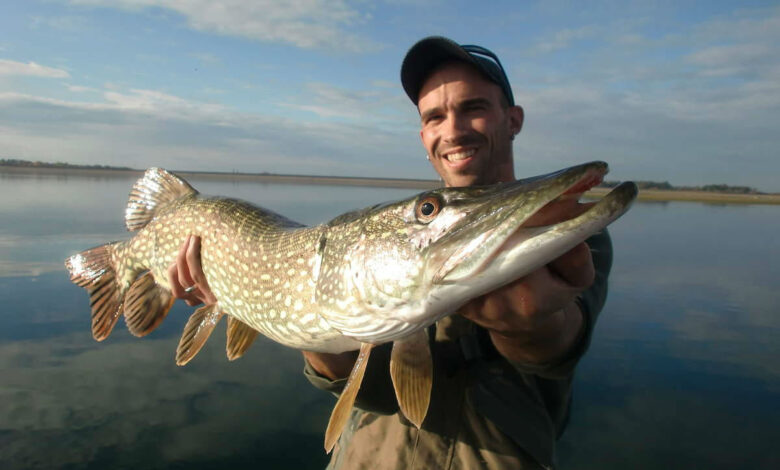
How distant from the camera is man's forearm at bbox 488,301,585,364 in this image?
1258mm

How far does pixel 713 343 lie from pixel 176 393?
5248mm

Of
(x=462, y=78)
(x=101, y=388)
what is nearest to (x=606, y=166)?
(x=462, y=78)

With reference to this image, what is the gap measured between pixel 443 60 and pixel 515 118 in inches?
19.9

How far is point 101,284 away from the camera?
2.56 m

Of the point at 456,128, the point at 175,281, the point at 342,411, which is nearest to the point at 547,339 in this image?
the point at 342,411

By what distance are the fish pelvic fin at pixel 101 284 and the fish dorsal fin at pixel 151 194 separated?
222mm

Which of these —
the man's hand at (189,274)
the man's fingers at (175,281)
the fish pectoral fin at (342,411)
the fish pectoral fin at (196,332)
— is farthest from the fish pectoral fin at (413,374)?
the man's fingers at (175,281)

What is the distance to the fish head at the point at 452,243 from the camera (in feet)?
3.11

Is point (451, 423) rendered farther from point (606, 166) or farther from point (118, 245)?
point (118, 245)

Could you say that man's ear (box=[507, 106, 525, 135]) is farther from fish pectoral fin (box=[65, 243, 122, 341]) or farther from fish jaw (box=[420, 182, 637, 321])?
fish pectoral fin (box=[65, 243, 122, 341])

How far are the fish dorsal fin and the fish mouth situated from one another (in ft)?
6.12

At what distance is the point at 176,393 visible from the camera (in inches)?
139

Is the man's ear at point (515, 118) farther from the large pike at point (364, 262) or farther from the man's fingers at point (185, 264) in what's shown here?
the man's fingers at point (185, 264)

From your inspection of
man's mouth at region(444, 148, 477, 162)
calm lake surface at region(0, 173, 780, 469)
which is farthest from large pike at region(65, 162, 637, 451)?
calm lake surface at region(0, 173, 780, 469)
